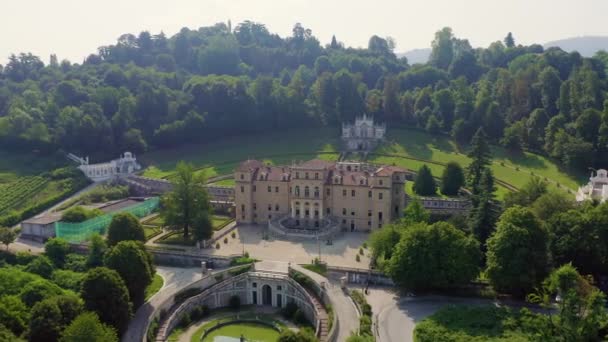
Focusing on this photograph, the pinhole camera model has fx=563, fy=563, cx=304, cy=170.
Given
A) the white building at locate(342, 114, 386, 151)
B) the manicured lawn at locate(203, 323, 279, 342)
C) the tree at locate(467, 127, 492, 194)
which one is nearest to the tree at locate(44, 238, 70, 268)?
the manicured lawn at locate(203, 323, 279, 342)

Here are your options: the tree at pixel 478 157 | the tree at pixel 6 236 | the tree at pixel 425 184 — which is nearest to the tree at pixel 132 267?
the tree at pixel 6 236

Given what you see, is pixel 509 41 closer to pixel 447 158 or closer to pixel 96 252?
pixel 447 158

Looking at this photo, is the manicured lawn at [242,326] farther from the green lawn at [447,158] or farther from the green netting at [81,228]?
the green lawn at [447,158]

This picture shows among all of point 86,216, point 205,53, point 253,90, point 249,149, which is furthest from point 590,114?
point 205,53

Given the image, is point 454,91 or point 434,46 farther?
point 434,46

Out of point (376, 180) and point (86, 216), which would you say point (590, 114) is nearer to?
point (376, 180)

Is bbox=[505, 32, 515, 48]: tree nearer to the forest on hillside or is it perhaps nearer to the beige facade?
the forest on hillside

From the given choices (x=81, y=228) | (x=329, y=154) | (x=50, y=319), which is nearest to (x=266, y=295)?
(x=50, y=319)
